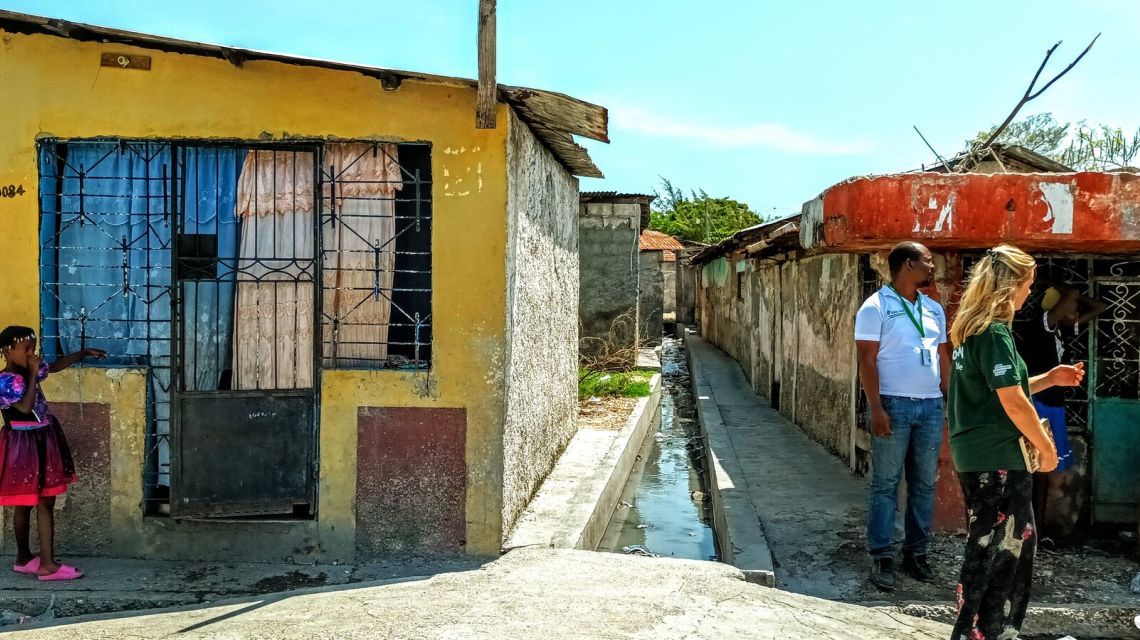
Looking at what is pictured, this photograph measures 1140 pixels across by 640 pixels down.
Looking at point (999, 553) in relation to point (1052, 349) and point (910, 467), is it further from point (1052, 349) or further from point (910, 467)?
point (1052, 349)

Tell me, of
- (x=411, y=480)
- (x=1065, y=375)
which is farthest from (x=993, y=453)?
(x=411, y=480)

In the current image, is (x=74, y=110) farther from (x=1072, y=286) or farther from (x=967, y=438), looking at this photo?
(x=1072, y=286)

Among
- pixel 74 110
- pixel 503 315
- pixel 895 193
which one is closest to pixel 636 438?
pixel 503 315

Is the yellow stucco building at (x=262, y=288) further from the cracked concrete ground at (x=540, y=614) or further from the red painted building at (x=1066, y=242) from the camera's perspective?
the red painted building at (x=1066, y=242)

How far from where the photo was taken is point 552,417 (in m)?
8.24

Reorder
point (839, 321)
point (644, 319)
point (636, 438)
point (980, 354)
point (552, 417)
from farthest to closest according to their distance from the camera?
point (644, 319) → point (636, 438) → point (839, 321) → point (552, 417) → point (980, 354)

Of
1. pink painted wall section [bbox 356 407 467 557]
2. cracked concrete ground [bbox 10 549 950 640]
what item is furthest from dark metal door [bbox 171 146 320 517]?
cracked concrete ground [bbox 10 549 950 640]

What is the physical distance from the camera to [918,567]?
5.15 metres

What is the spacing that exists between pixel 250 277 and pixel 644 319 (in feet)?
Result: 55.1

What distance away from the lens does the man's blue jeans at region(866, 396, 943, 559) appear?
→ 5.03 m

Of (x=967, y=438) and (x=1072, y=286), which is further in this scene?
(x=1072, y=286)

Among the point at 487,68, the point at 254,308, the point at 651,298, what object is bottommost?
the point at 254,308

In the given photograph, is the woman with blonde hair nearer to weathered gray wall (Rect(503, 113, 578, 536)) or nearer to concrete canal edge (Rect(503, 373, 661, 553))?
concrete canal edge (Rect(503, 373, 661, 553))

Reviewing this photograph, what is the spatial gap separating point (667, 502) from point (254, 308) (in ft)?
16.2
